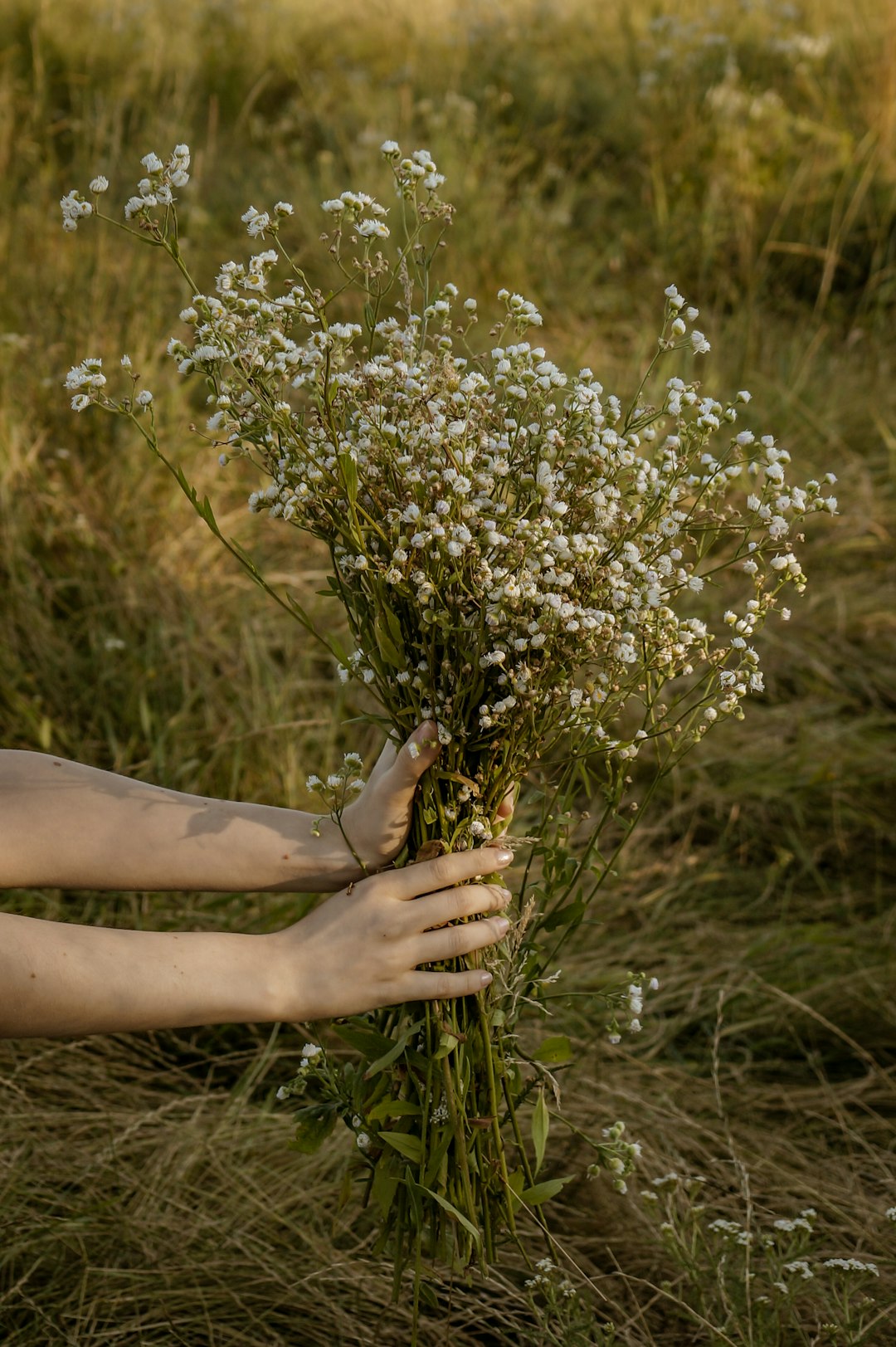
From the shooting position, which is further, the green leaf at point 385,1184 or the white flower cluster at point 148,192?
the green leaf at point 385,1184

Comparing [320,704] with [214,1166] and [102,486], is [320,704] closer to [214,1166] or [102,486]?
[102,486]

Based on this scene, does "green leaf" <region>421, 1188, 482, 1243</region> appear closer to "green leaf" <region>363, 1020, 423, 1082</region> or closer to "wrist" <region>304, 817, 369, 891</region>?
"green leaf" <region>363, 1020, 423, 1082</region>

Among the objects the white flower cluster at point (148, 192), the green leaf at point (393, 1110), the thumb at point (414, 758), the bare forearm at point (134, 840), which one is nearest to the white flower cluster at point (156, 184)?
the white flower cluster at point (148, 192)

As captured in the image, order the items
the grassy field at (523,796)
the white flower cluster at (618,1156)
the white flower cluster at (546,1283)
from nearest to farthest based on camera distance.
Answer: the white flower cluster at (618,1156) → the white flower cluster at (546,1283) → the grassy field at (523,796)

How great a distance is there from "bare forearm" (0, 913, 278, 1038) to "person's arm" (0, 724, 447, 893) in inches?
6.2

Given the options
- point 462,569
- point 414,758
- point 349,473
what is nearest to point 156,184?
point 349,473

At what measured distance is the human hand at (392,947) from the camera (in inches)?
50.9

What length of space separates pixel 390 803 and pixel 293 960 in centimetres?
19

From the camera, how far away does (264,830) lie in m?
1.47

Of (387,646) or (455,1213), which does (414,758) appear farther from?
(455,1213)

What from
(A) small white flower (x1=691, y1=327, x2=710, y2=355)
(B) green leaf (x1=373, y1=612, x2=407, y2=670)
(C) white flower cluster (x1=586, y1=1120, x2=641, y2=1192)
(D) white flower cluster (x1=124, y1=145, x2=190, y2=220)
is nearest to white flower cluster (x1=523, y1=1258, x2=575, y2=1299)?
(C) white flower cluster (x1=586, y1=1120, x2=641, y2=1192)

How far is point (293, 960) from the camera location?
131 cm

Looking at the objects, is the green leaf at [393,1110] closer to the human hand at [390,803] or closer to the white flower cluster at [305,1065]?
the white flower cluster at [305,1065]

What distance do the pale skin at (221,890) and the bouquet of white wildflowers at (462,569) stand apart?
1.6 inches
